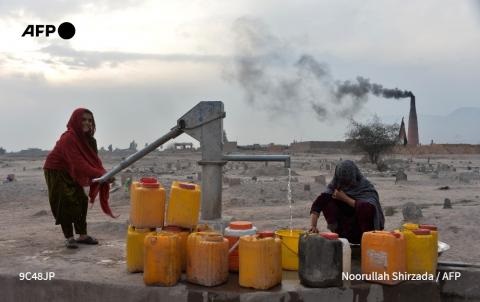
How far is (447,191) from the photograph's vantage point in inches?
567

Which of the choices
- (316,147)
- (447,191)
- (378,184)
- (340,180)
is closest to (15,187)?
(378,184)

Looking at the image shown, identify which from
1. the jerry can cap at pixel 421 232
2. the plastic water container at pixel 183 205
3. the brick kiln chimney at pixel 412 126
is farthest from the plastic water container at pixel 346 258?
A: the brick kiln chimney at pixel 412 126

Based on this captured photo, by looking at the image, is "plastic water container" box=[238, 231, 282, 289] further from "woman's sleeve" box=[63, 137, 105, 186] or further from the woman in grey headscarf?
"woman's sleeve" box=[63, 137, 105, 186]

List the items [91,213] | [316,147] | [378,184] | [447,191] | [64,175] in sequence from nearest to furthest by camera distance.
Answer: [64,175] < [91,213] < [447,191] < [378,184] < [316,147]

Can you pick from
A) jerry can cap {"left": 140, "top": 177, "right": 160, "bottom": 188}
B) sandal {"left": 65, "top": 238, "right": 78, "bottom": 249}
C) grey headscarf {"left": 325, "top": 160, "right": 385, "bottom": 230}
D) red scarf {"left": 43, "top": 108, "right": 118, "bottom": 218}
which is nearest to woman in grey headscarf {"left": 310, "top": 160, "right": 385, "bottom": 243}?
grey headscarf {"left": 325, "top": 160, "right": 385, "bottom": 230}

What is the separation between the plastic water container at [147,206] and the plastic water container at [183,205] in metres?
0.09

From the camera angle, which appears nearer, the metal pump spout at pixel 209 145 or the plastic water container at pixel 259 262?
the plastic water container at pixel 259 262

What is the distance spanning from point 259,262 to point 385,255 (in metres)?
0.89

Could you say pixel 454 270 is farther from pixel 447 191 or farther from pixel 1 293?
pixel 447 191

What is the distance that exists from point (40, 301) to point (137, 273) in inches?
30.4

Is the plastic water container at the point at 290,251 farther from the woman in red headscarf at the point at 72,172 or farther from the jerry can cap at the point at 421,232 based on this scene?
the woman in red headscarf at the point at 72,172

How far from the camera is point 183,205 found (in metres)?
3.96

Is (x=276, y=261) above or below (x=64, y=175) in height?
below

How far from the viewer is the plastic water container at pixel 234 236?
12.7 feet
